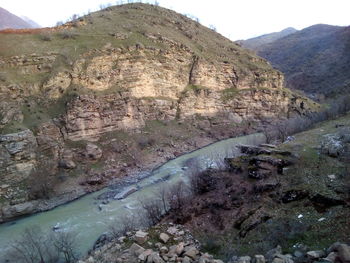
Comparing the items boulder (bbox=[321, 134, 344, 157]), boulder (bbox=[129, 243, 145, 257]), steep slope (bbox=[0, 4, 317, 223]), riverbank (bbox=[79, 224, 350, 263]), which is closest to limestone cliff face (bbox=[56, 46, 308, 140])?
steep slope (bbox=[0, 4, 317, 223])

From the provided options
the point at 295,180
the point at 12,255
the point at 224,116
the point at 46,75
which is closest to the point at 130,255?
the point at 295,180

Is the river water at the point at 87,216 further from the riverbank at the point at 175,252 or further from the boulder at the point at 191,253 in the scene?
the boulder at the point at 191,253

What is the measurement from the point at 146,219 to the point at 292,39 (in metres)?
135

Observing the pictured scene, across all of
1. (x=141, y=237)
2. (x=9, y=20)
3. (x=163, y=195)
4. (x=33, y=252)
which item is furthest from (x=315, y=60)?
(x=9, y=20)

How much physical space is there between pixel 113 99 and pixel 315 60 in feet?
274

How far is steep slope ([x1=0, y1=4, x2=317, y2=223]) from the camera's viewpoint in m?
31.4

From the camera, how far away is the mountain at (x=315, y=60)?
281 ft

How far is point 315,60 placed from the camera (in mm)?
98812

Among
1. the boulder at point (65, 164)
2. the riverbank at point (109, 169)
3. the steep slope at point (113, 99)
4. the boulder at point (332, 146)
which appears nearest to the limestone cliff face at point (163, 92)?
the steep slope at point (113, 99)

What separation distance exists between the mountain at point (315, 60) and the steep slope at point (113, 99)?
87.6 feet

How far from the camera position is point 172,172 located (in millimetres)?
35125

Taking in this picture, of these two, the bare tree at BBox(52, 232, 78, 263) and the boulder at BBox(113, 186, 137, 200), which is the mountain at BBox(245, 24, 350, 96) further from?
the bare tree at BBox(52, 232, 78, 263)

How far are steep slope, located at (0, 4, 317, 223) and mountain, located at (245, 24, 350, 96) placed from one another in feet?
87.6

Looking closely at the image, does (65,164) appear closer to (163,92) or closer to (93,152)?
(93,152)
